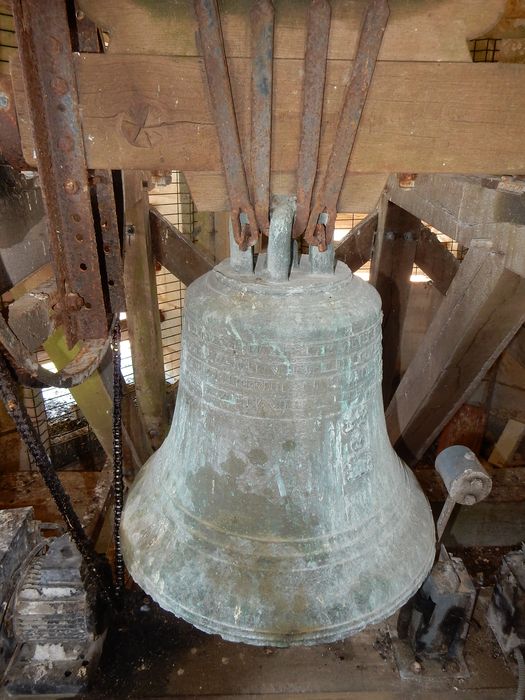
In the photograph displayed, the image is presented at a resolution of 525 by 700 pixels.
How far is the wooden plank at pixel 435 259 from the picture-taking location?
3.26 metres

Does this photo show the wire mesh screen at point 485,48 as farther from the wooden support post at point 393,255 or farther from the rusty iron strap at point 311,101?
the rusty iron strap at point 311,101

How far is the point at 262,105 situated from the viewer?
1.05 m

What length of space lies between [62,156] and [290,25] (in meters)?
0.54

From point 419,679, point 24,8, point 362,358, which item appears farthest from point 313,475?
point 419,679

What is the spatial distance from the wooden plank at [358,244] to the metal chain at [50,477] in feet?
6.97

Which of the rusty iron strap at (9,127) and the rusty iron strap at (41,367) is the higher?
the rusty iron strap at (9,127)

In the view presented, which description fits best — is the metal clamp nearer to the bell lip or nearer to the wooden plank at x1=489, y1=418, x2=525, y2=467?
the bell lip

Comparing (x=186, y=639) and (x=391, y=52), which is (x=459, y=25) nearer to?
(x=391, y=52)

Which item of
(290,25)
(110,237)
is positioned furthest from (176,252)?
(290,25)

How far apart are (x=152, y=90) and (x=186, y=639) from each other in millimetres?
2102

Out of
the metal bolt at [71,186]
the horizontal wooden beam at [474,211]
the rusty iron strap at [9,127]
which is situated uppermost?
the rusty iron strap at [9,127]

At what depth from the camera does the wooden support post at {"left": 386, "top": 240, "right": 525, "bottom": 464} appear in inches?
86.5

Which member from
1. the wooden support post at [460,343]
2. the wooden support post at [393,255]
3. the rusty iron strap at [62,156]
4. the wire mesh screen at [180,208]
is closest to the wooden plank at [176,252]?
the wooden support post at [393,255]

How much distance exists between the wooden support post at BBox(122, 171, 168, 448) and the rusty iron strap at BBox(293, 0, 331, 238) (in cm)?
170
